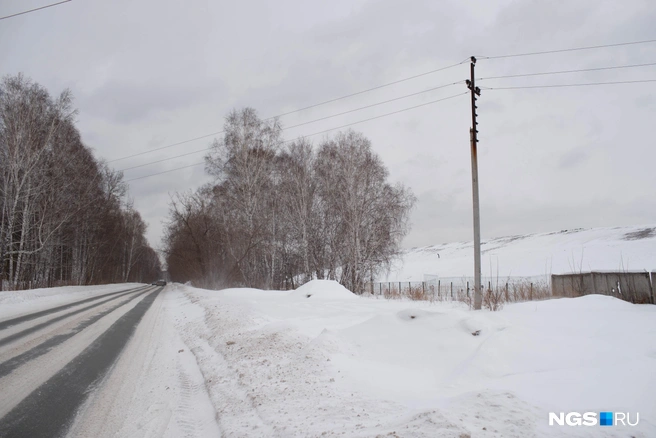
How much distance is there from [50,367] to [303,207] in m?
19.1

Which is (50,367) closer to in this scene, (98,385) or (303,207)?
(98,385)

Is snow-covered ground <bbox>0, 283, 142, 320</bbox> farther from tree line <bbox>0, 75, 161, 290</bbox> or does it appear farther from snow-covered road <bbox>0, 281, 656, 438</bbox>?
snow-covered road <bbox>0, 281, 656, 438</bbox>

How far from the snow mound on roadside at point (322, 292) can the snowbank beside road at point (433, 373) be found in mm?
5174

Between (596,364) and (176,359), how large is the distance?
6394mm

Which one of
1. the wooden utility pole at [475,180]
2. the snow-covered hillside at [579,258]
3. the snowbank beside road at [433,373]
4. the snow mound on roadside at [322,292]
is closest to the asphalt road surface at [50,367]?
the snowbank beside road at [433,373]

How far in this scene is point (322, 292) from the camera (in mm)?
14141

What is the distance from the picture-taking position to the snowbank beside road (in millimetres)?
3256

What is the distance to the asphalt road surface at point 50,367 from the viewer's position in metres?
3.71

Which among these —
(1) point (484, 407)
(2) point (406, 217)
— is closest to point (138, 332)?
(1) point (484, 407)

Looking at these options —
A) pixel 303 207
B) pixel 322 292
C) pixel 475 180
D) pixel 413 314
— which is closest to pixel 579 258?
pixel 303 207

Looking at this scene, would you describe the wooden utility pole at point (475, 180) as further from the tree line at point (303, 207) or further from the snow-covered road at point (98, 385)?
the tree line at point (303, 207)

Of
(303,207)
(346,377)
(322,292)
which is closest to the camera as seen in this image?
(346,377)

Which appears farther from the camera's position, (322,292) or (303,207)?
(303,207)

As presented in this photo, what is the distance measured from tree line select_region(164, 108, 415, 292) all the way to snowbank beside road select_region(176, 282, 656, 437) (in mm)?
14500
